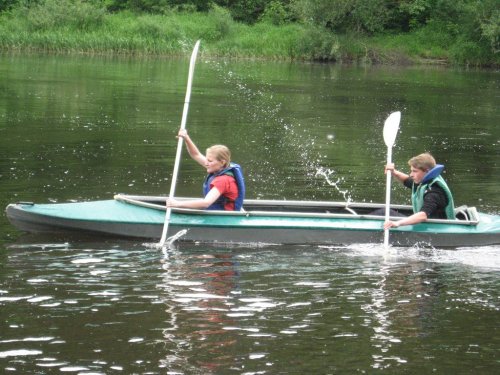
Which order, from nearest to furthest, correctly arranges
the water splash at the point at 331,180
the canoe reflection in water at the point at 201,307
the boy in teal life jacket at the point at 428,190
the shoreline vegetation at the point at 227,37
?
the canoe reflection in water at the point at 201,307 < the boy in teal life jacket at the point at 428,190 < the water splash at the point at 331,180 < the shoreline vegetation at the point at 227,37

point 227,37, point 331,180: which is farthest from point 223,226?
point 227,37

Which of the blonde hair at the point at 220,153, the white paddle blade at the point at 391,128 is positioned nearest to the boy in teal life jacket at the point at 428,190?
the white paddle blade at the point at 391,128

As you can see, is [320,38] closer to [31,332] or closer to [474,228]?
[474,228]

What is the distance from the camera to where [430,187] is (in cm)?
1076

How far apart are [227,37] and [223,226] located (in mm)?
39802

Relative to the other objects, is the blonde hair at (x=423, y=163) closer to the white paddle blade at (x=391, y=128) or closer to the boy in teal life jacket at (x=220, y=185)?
the white paddle blade at (x=391, y=128)

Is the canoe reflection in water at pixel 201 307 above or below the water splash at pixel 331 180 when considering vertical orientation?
below

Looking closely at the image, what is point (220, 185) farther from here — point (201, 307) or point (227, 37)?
point (227, 37)

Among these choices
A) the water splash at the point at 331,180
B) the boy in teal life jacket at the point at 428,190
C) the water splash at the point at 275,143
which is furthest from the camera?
the water splash at the point at 275,143

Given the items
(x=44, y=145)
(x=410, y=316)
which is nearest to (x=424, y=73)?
(x=44, y=145)

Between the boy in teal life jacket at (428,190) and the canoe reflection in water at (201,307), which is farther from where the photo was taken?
the boy in teal life jacket at (428,190)

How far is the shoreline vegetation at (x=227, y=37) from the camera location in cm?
4497

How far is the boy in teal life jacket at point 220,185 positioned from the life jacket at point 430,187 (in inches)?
73.9

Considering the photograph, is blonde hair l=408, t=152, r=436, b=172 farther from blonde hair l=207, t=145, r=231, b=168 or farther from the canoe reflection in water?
the canoe reflection in water
